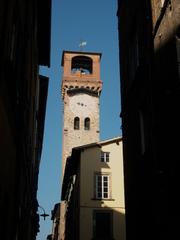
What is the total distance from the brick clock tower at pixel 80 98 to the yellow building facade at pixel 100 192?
1889cm

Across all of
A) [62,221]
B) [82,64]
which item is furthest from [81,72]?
[62,221]

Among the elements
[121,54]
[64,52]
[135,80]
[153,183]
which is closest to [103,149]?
[121,54]

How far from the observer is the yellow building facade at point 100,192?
2680 cm

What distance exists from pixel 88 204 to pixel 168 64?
19707 millimetres

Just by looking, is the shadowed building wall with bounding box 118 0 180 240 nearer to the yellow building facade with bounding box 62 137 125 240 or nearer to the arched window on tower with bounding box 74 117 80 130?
the yellow building facade with bounding box 62 137 125 240

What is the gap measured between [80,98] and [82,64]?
20.3 feet

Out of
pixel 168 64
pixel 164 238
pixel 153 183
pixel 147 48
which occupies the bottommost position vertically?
pixel 164 238

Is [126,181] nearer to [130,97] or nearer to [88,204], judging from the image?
[130,97]

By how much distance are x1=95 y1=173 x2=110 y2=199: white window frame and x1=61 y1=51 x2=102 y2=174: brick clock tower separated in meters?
19.8

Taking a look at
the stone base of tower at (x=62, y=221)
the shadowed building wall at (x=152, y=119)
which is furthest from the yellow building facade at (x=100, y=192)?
the shadowed building wall at (x=152, y=119)

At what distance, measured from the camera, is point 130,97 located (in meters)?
12.5

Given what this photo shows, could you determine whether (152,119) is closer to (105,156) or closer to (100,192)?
(100,192)

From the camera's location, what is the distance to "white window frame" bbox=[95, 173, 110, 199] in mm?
28462

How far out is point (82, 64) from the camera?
5753cm
